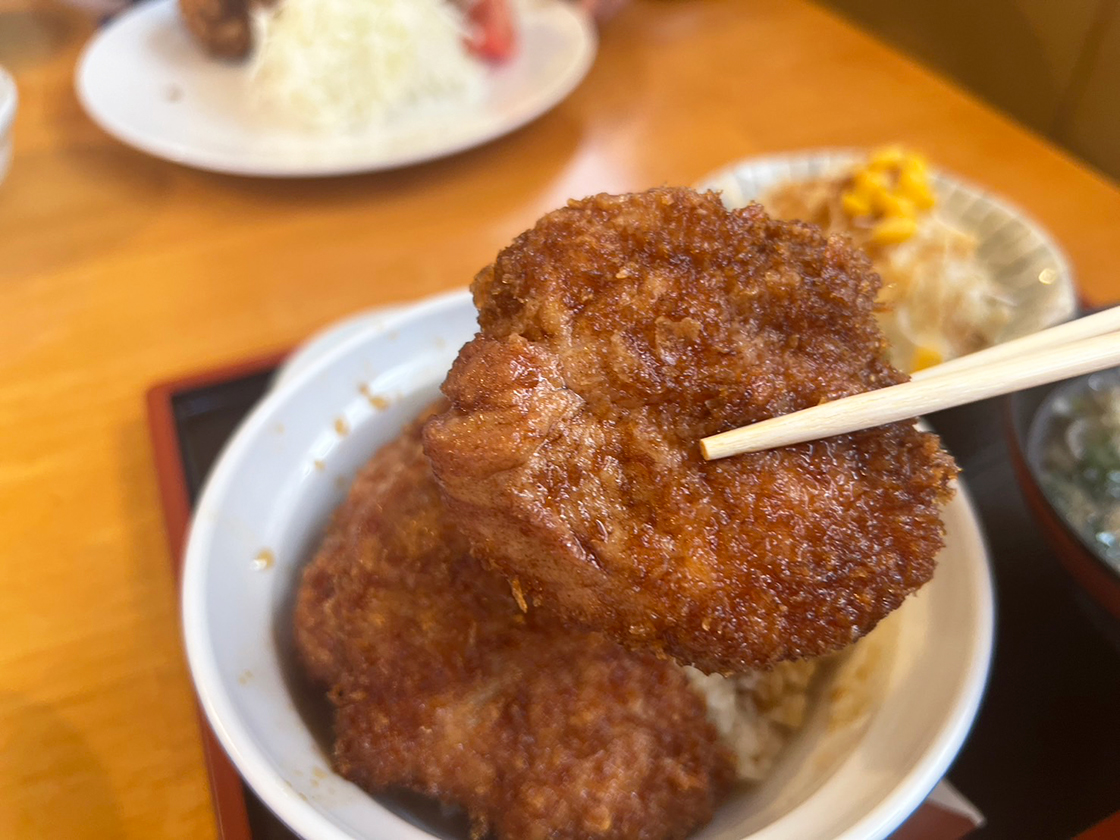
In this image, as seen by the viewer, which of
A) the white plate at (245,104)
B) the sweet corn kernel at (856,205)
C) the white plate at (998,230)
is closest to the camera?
the white plate at (998,230)

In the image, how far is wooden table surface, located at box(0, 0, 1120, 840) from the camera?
1.13 meters

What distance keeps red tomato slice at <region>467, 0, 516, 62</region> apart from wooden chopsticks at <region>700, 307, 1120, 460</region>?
220cm

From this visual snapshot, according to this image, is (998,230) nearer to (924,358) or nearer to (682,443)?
(924,358)

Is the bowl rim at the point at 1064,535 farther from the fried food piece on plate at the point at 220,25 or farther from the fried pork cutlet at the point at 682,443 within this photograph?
the fried food piece on plate at the point at 220,25

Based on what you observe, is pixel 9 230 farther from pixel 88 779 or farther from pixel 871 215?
pixel 871 215

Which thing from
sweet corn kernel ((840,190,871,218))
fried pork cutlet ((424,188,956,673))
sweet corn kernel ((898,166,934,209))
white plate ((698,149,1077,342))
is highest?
fried pork cutlet ((424,188,956,673))

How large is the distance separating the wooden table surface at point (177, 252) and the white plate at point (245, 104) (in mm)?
96

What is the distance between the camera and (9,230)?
205 cm

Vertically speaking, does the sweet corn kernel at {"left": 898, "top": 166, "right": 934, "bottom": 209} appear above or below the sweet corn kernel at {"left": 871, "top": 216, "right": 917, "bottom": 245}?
above

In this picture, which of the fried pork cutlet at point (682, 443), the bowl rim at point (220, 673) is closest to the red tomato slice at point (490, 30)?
→ the bowl rim at point (220, 673)

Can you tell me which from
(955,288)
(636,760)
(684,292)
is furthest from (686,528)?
(955,288)

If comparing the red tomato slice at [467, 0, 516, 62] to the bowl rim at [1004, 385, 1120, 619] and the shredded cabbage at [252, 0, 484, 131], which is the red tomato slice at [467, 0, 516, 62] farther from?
the bowl rim at [1004, 385, 1120, 619]

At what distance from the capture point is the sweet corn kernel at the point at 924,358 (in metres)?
1.69

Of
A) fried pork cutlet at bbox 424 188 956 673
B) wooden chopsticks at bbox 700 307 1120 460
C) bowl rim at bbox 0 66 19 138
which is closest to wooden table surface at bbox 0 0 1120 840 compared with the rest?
bowl rim at bbox 0 66 19 138
